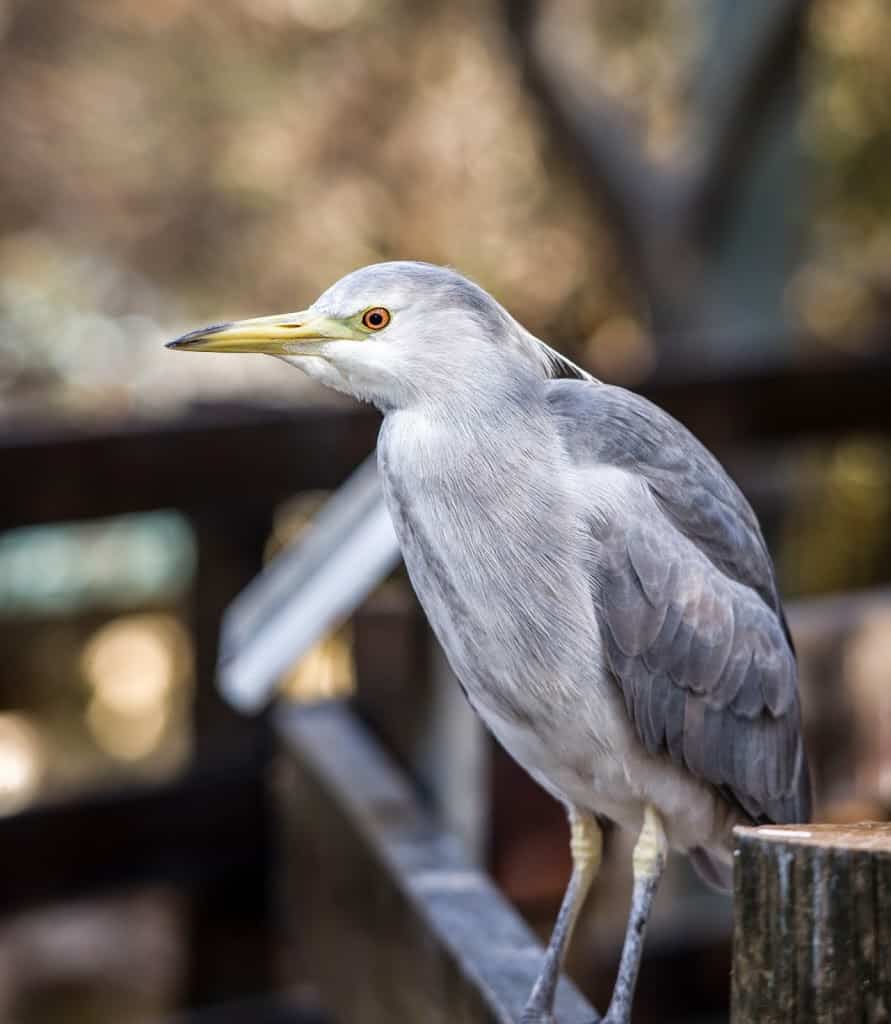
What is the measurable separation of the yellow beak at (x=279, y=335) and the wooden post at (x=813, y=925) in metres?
0.75

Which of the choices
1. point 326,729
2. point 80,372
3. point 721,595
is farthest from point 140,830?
point 80,372

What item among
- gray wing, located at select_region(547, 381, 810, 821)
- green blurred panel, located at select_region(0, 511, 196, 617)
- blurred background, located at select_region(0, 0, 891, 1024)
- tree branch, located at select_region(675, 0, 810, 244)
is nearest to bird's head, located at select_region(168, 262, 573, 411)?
gray wing, located at select_region(547, 381, 810, 821)

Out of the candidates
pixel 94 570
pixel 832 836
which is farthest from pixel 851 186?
pixel 832 836

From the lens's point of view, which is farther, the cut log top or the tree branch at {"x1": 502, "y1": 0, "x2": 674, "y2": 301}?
the tree branch at {"x1": 502, "y1": 0, "x2": 674, "y2": 301}

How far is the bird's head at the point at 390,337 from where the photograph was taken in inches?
64.6

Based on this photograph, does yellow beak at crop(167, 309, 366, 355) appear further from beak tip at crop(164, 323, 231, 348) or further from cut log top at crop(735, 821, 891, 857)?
cut log top at crop(735, 821, 891, 857)

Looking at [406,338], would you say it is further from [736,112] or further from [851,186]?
[851,186]

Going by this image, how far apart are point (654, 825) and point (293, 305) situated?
25.4 ft

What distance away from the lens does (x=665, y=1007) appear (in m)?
2.96

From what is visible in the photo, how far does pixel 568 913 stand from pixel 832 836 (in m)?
0.84

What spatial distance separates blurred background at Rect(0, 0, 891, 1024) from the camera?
10.4 feet

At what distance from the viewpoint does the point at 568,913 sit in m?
1.91

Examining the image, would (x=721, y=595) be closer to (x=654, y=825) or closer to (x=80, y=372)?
(x=654, y=825)

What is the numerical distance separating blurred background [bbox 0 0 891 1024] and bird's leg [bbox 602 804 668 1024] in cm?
39
